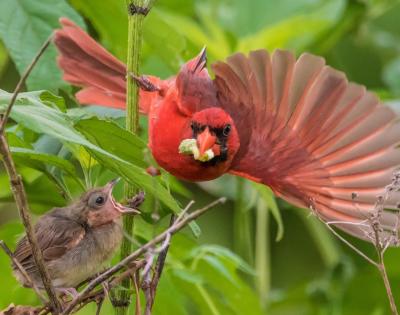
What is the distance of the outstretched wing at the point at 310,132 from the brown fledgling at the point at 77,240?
2.18ft

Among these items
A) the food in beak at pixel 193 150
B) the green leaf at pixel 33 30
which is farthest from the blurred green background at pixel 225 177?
the food in beak at pixel 193 150

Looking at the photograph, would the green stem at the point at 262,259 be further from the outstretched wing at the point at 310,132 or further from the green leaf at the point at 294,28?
the outstretched wing at the point at 310,132

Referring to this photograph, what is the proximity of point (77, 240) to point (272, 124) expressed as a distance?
0.93 metres

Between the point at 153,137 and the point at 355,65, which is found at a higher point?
the point at 355,65

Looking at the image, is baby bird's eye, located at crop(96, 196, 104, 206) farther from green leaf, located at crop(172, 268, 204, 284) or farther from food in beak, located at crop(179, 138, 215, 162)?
food in beak, located at crop(179, 138, 215, 162)

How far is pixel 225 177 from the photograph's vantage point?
14.2ft

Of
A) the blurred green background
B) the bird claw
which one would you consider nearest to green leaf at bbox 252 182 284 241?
the blurred green background

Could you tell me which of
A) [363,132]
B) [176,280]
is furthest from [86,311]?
[363,132]

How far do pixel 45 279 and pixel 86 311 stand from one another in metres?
1.07

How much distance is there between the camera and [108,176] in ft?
7.85

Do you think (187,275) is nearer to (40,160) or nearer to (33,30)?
(40,160)

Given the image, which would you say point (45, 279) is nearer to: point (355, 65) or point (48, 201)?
point (48, 201)

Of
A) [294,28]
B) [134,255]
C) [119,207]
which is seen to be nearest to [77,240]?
[119,207]

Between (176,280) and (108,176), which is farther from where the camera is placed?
(176,280)
